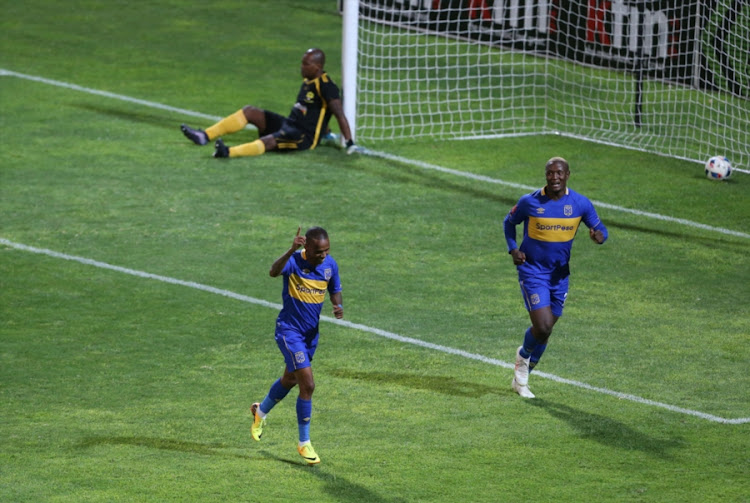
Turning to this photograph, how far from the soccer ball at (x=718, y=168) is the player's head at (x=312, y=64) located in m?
5.20

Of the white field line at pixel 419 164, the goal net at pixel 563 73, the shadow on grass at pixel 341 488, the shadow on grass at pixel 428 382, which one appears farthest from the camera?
the goal net at pixel 563 73

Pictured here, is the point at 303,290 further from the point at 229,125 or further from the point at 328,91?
the point at 229,125

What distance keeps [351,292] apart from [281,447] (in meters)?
3.67

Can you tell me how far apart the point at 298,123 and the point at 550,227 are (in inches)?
302

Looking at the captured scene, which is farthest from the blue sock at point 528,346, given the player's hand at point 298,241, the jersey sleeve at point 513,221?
the player's hand at point 298,241

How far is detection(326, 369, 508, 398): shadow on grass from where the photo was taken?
980cm

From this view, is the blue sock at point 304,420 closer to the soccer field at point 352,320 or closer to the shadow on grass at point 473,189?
the soccer field at point 352,320

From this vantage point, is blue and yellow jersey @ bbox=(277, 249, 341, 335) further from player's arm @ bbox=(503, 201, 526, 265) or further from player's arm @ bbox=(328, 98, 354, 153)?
player's arm @ bbox=(328, 98, 354, 153)

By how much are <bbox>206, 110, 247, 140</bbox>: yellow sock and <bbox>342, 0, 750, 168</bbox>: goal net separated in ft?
4.80

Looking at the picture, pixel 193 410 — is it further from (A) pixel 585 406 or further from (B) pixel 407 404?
(A) pixel 585 406

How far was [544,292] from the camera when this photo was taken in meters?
9.71

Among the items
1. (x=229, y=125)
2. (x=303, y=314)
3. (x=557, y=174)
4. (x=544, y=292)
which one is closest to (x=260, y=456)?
(x=303, y=314)

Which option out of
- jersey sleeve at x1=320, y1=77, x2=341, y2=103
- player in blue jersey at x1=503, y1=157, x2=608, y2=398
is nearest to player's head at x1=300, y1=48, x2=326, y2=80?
jersey sleeve at x1=320, y1=77, x2=341, y2=103

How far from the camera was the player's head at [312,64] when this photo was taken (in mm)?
16641
